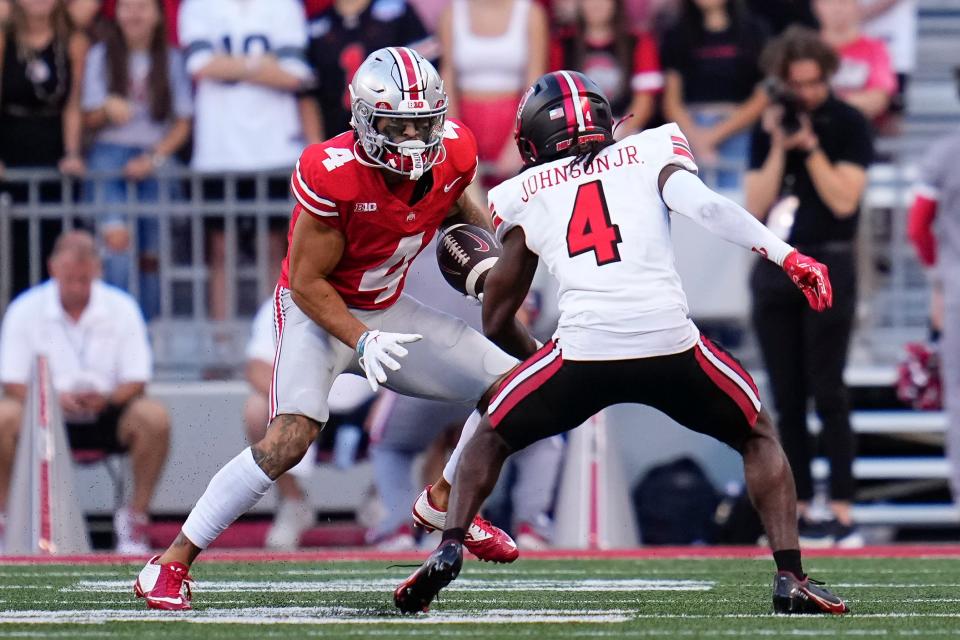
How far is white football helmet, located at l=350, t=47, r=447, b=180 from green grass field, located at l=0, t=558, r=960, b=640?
1287 millimetres

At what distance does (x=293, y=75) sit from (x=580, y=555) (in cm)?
291

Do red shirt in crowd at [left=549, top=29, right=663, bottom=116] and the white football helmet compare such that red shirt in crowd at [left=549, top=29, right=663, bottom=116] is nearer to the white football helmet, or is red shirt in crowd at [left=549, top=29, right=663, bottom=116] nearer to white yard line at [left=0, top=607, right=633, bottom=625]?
the white football helmet

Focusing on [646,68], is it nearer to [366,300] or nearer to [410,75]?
[366,300]

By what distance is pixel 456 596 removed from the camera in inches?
221

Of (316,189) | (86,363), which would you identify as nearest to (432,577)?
(316,189)

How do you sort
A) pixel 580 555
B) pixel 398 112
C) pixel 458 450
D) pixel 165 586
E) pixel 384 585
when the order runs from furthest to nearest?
pixel 580 555
pixel 384 585
pixel 458 450
pixel 398 112
pixel 165 586

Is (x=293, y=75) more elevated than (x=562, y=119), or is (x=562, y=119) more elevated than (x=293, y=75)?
(x=562, y=119)

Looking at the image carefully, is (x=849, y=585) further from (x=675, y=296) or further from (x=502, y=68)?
(x=502, y=68)

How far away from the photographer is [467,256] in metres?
5.78

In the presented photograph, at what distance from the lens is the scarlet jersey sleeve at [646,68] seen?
9039mm

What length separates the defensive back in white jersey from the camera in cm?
489

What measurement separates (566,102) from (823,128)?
3.15 m

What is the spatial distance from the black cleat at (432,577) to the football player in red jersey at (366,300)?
1.99 feet

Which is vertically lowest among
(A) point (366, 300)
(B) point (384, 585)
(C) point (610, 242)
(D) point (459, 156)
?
(B) point (384, 585)
